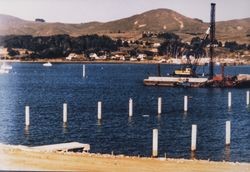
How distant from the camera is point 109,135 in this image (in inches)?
2302

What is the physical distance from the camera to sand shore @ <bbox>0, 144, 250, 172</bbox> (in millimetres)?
27094

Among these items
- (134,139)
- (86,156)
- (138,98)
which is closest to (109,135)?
(134,139)

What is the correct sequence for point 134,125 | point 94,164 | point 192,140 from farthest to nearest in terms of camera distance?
point 134,125, point 192,140, point 94,164

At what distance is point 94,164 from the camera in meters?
28.4

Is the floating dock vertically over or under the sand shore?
under

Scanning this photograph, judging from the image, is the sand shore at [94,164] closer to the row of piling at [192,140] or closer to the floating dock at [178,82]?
the row of piling at [192,140]

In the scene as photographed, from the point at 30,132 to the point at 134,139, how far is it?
35.2 feet

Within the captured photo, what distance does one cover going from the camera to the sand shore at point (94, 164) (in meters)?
27.1

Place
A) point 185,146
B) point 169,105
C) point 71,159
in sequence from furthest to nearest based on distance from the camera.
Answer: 1. point 169,105
2. point 185,146
3. point 71,159

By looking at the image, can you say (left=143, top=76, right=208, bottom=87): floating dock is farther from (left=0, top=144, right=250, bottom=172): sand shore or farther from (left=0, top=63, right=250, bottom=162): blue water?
(left=0, top=144, right=250, bottom=172): sand shore

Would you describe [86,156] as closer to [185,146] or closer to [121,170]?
[121,170]

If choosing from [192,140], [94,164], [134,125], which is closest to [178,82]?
[134,125]

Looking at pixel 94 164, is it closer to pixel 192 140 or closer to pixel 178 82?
pixel 192 140

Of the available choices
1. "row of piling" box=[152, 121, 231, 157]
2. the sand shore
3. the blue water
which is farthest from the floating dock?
the sand shore
